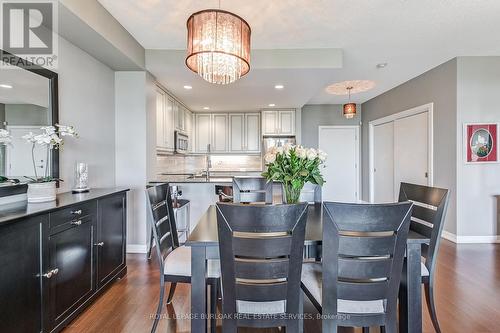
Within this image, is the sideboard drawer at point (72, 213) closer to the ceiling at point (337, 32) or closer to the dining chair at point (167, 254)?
the dining chair at point (167, 254)

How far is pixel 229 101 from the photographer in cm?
495

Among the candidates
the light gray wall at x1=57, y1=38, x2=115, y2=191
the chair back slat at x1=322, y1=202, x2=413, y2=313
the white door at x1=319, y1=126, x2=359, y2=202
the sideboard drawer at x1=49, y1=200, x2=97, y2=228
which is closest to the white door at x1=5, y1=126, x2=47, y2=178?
the light gray wall at x1=57, y1=38, x2=115, y2=191

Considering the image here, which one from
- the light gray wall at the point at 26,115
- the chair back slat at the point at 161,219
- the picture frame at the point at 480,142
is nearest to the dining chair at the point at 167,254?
the chair back slat at the point at 161,219

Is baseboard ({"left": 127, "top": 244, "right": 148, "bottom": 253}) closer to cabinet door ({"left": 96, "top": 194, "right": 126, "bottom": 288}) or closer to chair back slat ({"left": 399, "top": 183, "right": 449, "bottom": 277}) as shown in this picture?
cabinet door ({"left": 96, "top": 194, "right": 126, "bottom": 288})

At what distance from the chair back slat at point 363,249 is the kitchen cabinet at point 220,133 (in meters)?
4.93

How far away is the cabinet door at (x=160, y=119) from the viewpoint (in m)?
3.80

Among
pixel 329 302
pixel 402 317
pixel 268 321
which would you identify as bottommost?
pixel 402 317

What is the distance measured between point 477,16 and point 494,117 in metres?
1.69

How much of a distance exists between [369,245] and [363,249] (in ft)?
0.11

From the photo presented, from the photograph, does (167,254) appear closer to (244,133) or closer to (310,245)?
(310,245)

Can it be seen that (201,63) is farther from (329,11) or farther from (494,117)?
(494,117)

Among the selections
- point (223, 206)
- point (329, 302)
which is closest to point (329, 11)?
point (223, 206)

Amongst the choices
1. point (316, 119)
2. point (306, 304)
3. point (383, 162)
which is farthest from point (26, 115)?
point (383, 162)

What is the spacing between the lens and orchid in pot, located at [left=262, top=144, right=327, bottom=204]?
174 centimetres
